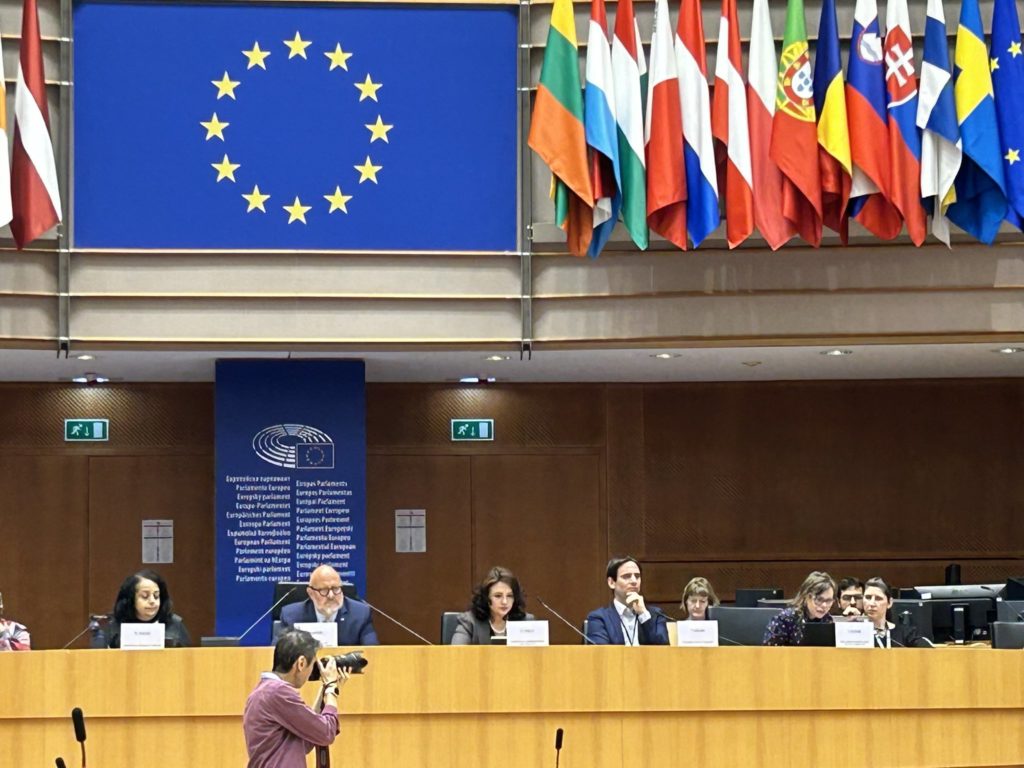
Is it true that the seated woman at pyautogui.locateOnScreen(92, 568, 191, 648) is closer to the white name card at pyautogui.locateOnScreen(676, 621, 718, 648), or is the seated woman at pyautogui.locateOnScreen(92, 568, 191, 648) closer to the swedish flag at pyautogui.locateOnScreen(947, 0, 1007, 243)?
the white name card at pyautogui.locateOnScreen(676, 621, 718, 648)

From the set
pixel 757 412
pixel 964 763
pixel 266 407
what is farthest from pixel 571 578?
pixel 964 763

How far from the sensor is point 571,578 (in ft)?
51.7

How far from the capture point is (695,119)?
12273mm

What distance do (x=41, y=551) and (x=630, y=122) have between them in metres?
7.01

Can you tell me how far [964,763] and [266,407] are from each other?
646cm

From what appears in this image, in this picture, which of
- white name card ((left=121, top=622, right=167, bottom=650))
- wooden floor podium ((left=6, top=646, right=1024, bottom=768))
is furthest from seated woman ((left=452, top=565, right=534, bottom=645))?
white name card ((left=121, top=622, right=167, bottom=650))

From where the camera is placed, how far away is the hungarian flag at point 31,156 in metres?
12.0

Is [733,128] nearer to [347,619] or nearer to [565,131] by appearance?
[565,131]

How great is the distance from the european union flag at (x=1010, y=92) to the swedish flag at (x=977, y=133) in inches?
3.3

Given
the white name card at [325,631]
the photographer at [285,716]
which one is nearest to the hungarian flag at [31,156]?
the white name card at [325,631]

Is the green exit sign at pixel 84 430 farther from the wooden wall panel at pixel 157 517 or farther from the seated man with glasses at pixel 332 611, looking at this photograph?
the seated man with glasses at pixel 332 611

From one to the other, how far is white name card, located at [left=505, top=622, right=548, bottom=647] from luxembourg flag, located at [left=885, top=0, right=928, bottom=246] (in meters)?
4.42

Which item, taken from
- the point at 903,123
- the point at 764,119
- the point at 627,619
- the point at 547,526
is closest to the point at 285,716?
the point at 627,619

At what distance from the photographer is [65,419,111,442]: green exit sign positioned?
1537cm
